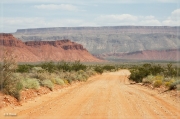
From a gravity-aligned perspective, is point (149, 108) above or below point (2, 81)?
below

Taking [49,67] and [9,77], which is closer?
[9,77]

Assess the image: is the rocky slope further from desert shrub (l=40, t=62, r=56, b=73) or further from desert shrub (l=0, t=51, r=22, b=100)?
desert shrub (l=0, t=51, r=22, b=100)

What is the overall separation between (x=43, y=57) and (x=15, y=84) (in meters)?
146

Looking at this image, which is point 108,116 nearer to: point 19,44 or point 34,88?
point 34,88

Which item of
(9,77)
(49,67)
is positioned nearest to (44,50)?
(49,67)

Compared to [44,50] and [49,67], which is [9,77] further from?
[44,50]

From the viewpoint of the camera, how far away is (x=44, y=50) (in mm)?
171750

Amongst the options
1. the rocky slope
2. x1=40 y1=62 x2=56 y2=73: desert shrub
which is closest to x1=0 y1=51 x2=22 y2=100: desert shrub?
x1=40 y1=62 x2=56 y2=73: desert shrub

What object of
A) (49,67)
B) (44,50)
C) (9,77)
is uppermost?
(9,77)

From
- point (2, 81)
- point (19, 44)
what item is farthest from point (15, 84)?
point (19, 44)

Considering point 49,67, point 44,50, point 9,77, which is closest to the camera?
point 9,77

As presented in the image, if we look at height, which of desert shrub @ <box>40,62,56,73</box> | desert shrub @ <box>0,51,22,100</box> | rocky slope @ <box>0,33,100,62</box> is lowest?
rocky slope @ <box>0,33,100,62</box>

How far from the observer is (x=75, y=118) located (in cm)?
1197

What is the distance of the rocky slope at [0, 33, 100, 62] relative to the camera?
15062 centimetres
